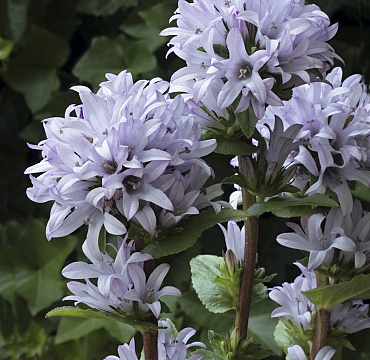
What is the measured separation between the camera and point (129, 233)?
332mm

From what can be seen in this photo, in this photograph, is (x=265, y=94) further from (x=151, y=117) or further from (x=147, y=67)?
(x=147, y=67)

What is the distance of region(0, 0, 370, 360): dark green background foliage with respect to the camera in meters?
0.83

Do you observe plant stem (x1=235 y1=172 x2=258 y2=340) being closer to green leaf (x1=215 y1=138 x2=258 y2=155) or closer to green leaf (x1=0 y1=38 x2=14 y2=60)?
green leaf (x1=215 y1=138 x2=258 y2=155)

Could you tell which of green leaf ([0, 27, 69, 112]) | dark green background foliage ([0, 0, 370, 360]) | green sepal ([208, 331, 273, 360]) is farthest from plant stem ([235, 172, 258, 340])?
green leaf ([0, 27, 69, 112])

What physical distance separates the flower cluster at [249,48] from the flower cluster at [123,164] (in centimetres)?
2

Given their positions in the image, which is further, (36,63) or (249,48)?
(36,63)

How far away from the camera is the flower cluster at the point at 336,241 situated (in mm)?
379

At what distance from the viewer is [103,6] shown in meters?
0.91

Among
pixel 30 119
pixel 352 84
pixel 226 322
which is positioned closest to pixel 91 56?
pixel 30 119

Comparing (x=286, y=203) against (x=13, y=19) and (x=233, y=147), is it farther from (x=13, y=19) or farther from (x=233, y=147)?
(x=13, y=19)

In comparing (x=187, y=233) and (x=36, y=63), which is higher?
(x=187, y=233)

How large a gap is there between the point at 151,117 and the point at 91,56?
0.59 meters

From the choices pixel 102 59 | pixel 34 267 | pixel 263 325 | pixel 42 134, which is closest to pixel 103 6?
pixel 102 59

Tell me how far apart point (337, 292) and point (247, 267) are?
0.06 m
